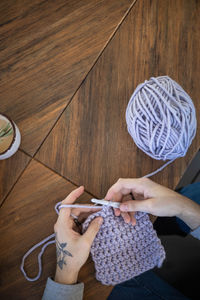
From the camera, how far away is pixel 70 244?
639mm

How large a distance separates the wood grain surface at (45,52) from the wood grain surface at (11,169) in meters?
0.03

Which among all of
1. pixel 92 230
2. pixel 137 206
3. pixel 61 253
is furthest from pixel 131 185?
pixel 61 253

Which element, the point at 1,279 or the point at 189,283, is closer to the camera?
the point at 1,279

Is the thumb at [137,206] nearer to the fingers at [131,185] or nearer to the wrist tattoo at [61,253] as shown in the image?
the fingers at [131,185]

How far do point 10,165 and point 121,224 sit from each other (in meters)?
0.38

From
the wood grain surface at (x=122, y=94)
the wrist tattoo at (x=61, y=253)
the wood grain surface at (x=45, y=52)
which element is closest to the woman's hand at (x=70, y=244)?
the wrist tattoo at (x=61, y=253)

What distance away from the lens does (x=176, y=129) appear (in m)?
0.63

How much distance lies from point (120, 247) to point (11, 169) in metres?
0.40

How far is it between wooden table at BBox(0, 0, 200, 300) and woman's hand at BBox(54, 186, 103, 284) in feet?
0.17

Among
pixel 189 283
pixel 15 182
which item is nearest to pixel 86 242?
pixel 15 182

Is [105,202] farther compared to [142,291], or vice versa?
[142,291]

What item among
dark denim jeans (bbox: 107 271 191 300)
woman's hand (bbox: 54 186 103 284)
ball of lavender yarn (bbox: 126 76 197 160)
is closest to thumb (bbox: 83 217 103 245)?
woman's hand (bbox: 54 186 103 284)

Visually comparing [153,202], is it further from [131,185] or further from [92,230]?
[92,230]

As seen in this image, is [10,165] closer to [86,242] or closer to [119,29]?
[86,242]
